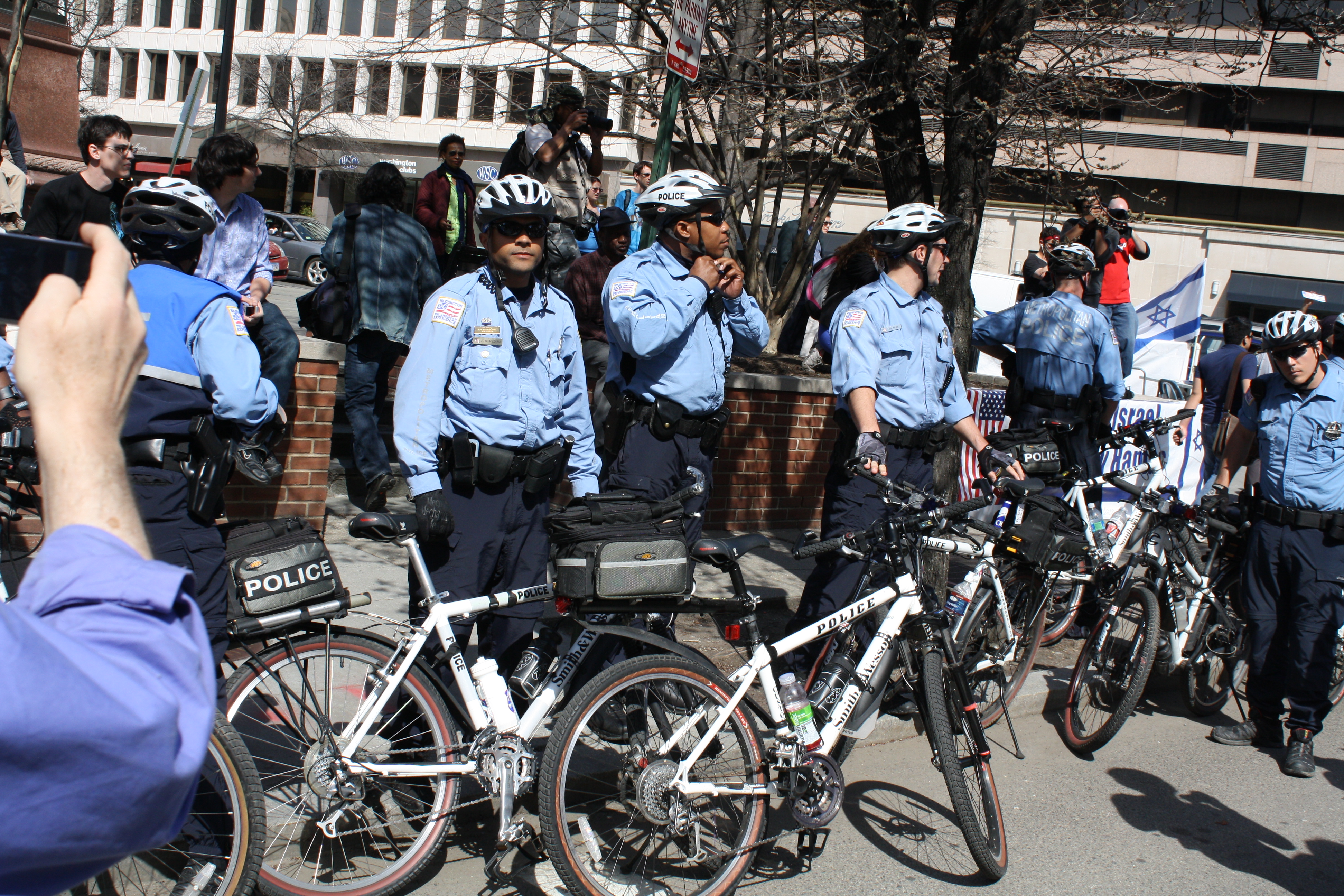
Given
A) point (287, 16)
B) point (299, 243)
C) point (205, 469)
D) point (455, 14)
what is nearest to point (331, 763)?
point (205, 469)

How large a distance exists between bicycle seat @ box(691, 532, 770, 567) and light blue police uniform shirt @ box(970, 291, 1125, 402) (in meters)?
3.54

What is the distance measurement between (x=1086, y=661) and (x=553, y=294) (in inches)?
127

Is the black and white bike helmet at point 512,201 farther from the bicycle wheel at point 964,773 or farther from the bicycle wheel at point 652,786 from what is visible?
the bicycle wheel at point 964,773

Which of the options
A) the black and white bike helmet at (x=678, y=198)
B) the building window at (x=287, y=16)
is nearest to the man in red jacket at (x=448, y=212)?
the black and white bike helmet at (x=678, y=198)

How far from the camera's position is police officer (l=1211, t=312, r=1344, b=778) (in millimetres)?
5211

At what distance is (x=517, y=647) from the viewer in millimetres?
3717

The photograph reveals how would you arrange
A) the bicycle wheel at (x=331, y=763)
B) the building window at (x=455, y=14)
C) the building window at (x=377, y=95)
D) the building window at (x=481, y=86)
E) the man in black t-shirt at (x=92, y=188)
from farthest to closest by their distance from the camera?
the building window at (x=377, y=95) < the building window at (x=481, y=86) < the building window at (x=455, y=14) < the man in black t-shirt at (x=92, y=188) < the bicycle wheel at (x=331, y=763)

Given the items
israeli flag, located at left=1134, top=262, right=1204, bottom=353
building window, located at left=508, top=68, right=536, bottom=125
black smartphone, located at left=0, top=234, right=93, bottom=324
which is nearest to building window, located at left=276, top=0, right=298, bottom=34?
building window, located at left=508, top=68, right=536, bottom=125

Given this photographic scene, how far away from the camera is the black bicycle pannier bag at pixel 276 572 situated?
9.77 feet

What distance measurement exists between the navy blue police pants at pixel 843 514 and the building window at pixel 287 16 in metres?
41.0

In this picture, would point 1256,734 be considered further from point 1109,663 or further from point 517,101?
point 517,101

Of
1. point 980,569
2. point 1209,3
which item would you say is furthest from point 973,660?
point 1209,3

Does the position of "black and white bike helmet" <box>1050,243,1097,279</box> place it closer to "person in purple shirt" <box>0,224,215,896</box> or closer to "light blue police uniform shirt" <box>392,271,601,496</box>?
"light blue police uniform shirt" <box>392,271,601,496</box>

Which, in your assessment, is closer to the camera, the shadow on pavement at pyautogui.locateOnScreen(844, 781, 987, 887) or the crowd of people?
the crowd of people
